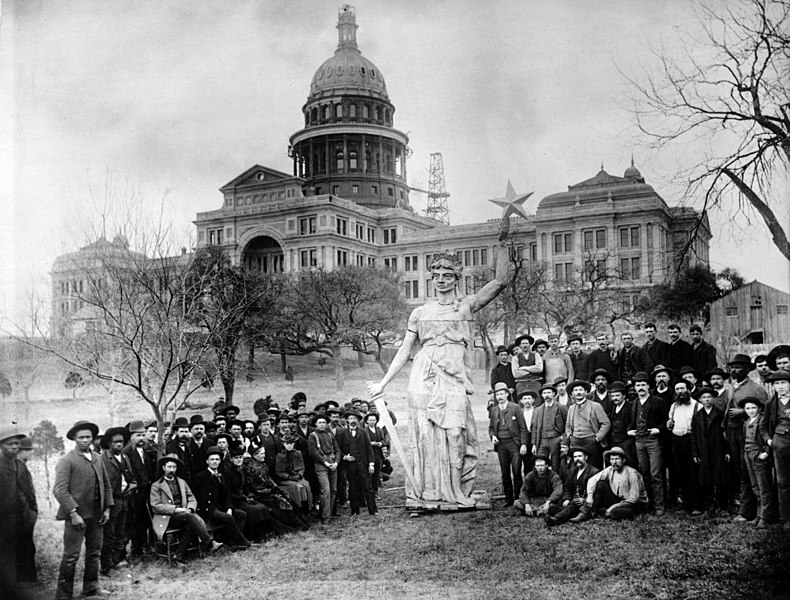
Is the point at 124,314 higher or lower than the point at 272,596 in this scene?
higher

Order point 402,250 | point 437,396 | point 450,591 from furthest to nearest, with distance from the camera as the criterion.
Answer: point 402,250, point 437,396, point 450,591

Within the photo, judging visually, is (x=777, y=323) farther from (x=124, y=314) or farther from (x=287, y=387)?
(x=287, y=387)

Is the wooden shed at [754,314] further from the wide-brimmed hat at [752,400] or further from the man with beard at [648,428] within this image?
the man with beard at [648,428]

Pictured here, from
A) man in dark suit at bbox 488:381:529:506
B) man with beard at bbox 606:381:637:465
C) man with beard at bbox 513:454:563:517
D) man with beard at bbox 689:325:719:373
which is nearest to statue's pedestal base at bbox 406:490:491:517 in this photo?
man with beard at bbox 513:454:563:517

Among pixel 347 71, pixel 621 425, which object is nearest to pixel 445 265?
pixel 621 425

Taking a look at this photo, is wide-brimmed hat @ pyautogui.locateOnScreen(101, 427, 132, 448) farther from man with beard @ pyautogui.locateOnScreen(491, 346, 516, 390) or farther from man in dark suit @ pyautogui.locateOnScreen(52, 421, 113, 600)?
man with beard @ pyautogui.locateOnScreen(491, 346, 516, 390)

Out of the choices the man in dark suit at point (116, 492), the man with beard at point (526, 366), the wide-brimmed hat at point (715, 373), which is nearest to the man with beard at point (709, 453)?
the wide-brimmed hat at point (715, 373)

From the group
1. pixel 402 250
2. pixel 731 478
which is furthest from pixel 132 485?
pixel 402 250
